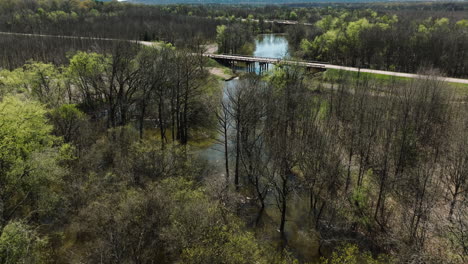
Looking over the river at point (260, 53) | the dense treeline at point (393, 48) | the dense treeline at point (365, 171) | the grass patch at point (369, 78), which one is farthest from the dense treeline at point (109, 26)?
the dense treeline at point (365, 171)

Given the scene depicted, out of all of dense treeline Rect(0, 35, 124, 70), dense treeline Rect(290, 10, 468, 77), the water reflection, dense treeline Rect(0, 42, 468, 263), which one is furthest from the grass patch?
dense treeline Rect(0, 35, 124, 70)

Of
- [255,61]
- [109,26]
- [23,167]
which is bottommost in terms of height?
[23,167]

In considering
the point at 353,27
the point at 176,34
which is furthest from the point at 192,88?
the point at 176,34

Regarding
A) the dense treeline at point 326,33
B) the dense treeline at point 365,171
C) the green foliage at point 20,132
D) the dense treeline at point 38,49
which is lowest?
the dense treeline at point 365,171

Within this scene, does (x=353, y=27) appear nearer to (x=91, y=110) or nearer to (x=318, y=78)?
(x=318, y=78)

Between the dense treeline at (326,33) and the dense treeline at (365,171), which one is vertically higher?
the dense treeline at (326,33)

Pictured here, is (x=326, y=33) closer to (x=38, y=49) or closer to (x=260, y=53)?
(x=260, y=53)

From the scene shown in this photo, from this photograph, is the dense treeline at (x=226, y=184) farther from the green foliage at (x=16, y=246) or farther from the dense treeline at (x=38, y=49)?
the dense treeline at (x=38, y=49)

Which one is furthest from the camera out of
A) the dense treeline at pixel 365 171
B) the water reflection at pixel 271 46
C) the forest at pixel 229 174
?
the water reflection at pixel 271 46

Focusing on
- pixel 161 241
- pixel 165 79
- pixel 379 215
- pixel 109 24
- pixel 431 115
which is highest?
pixel 109 24

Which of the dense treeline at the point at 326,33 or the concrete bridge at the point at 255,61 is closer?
the dense treeline at the point at 326,33

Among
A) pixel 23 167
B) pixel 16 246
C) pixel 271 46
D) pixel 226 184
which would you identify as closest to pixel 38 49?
pixel 23 167
